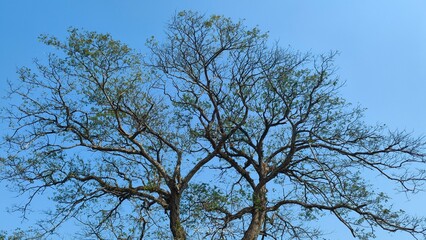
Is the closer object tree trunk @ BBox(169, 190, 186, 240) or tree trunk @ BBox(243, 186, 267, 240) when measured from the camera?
tree trunk @ BBox(169, 190, 186, 240)

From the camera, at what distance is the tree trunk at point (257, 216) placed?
38.1ft

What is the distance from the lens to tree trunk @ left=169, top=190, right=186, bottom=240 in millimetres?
11109

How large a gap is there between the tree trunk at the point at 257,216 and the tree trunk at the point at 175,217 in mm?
1441

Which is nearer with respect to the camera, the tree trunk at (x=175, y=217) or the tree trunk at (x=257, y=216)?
the tree trunk at (x=175, y=217)

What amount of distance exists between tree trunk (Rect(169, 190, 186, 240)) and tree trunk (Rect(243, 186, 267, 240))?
4.73 ft

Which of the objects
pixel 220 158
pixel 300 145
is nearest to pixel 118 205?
pixel 220 158

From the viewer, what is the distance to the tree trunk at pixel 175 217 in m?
11.1

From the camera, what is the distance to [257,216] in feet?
38.8

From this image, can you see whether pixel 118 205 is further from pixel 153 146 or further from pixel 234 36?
pixel 234 36

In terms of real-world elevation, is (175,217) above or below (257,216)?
below

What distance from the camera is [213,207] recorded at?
461 inches

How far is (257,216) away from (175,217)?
184 centimetres

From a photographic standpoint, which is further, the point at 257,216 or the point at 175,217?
the point at 257,216

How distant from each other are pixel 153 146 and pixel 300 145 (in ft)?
11.4
